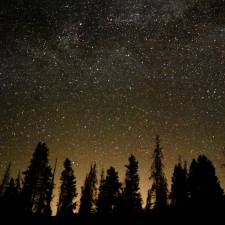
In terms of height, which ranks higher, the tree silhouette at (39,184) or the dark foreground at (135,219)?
the tree silhouette at (39,184)

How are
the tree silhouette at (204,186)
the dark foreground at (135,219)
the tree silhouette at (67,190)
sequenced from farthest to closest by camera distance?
1. the tree silhouette at (67,190)
2. the tree silhouette at (204,186)
3. the dark foreground at (135,219)

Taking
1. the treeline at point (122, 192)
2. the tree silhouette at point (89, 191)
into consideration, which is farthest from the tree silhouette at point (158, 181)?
the tree silhouette at point (89, 191)

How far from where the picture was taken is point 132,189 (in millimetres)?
52500

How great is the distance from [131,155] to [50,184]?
49.8 ft

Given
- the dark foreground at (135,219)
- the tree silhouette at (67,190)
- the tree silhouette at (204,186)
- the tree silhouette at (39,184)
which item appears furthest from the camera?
the tree silhouette at (67,190)

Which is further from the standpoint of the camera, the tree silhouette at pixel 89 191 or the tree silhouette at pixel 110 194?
the tree silhouette at pixel 89 191

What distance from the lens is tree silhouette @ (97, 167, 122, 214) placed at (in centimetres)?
5081

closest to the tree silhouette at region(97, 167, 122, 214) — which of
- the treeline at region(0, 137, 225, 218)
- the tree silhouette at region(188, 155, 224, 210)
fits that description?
the treeline at region(0, 137, 225, 218)

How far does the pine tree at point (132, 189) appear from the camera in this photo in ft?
165

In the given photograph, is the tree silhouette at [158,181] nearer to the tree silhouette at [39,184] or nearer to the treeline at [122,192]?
the treeline at [122,192]

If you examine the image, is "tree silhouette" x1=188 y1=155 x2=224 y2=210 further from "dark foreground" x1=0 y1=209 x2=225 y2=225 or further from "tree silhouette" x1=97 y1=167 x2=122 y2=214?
"tree silhouette" x1=97 y1=167 x2=122 y2=214

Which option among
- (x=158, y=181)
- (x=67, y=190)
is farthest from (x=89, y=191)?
(x=158, y=181)

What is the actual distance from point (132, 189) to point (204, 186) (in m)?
12.7

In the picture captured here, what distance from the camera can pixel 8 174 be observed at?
95750mm
